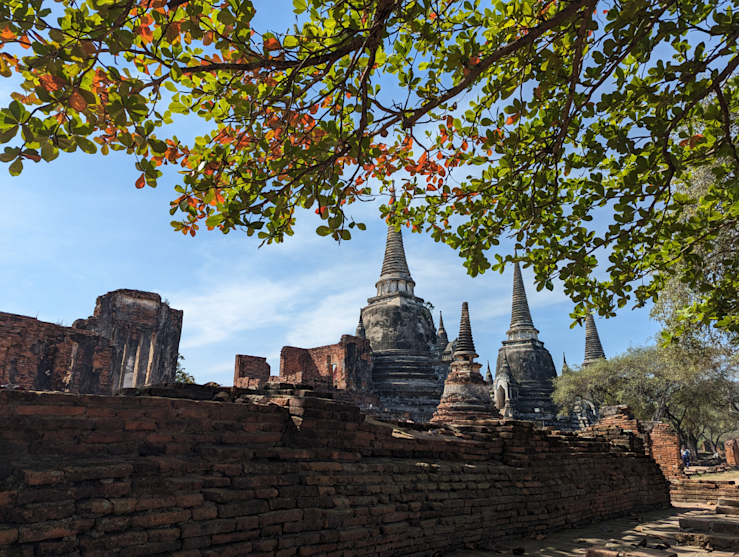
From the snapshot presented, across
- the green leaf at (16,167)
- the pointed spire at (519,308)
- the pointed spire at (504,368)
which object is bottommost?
the green leaf at (16,167)

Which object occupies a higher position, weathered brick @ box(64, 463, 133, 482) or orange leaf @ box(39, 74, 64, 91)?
orange leaf @ box(39, 74, 64, 91)

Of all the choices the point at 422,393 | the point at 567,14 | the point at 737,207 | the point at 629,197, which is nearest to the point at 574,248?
the point at 629,197

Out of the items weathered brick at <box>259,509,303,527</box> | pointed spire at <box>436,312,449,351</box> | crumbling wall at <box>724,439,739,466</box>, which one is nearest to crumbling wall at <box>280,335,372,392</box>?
pointed spire at <box>436,312,449,351</box>

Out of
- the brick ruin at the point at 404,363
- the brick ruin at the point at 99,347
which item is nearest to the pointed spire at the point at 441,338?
the brick ruin at the point at 404,363

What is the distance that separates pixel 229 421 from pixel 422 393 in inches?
846

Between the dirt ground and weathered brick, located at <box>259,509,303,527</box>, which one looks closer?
weathered brick, located at <box>259,509,303,527</box>

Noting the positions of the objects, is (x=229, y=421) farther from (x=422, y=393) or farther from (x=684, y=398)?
(x=684, y=398)

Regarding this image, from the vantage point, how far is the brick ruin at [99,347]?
1447 cm

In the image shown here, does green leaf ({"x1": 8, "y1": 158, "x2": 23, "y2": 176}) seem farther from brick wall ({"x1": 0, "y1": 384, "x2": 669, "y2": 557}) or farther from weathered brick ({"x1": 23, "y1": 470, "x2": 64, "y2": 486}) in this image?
weathered brick ({"x1": 23, "y1": 470, "x2": 64, "y2": 486})

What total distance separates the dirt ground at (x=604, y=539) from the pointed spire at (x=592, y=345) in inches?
1230

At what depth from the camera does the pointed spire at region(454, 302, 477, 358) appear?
1801 centimetres

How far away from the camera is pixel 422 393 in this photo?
25109 millimetres

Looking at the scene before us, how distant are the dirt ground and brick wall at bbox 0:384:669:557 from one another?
0.23 meters

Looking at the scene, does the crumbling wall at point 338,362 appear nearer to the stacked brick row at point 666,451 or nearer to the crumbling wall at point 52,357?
the crumbling wall at point 52,357
